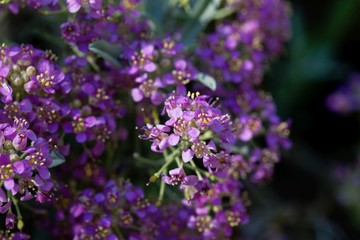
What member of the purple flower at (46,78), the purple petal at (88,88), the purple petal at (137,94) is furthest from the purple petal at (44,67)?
the purple petal at (137,94)

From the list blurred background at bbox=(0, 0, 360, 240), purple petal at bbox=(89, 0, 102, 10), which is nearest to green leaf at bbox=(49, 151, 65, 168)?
purple petal at bbox=(89, 0, 102, 10)

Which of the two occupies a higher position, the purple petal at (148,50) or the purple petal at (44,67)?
the purple petal at (148,50)

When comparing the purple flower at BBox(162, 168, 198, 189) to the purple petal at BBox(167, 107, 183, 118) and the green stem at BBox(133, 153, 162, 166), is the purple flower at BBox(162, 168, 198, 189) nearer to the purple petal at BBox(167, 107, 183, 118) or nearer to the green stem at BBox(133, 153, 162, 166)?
the purple petal at BBox(167, 107, 183, 118)

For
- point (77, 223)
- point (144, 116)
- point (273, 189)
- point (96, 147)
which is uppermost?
point (144, 116)

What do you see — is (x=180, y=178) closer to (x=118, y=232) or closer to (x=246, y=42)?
(x=118, y=232)

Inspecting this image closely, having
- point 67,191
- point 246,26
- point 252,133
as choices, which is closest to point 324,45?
point 246,26

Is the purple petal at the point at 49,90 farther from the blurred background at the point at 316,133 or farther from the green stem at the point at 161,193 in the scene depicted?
the blurred background at the point at 316,133

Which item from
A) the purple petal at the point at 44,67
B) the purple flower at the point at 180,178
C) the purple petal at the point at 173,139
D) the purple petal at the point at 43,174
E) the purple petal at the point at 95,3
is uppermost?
the purple petal at the point at 95,3

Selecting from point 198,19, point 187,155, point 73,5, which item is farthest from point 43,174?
point 198,19

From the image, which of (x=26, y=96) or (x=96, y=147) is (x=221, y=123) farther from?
(x=26, y=96)
